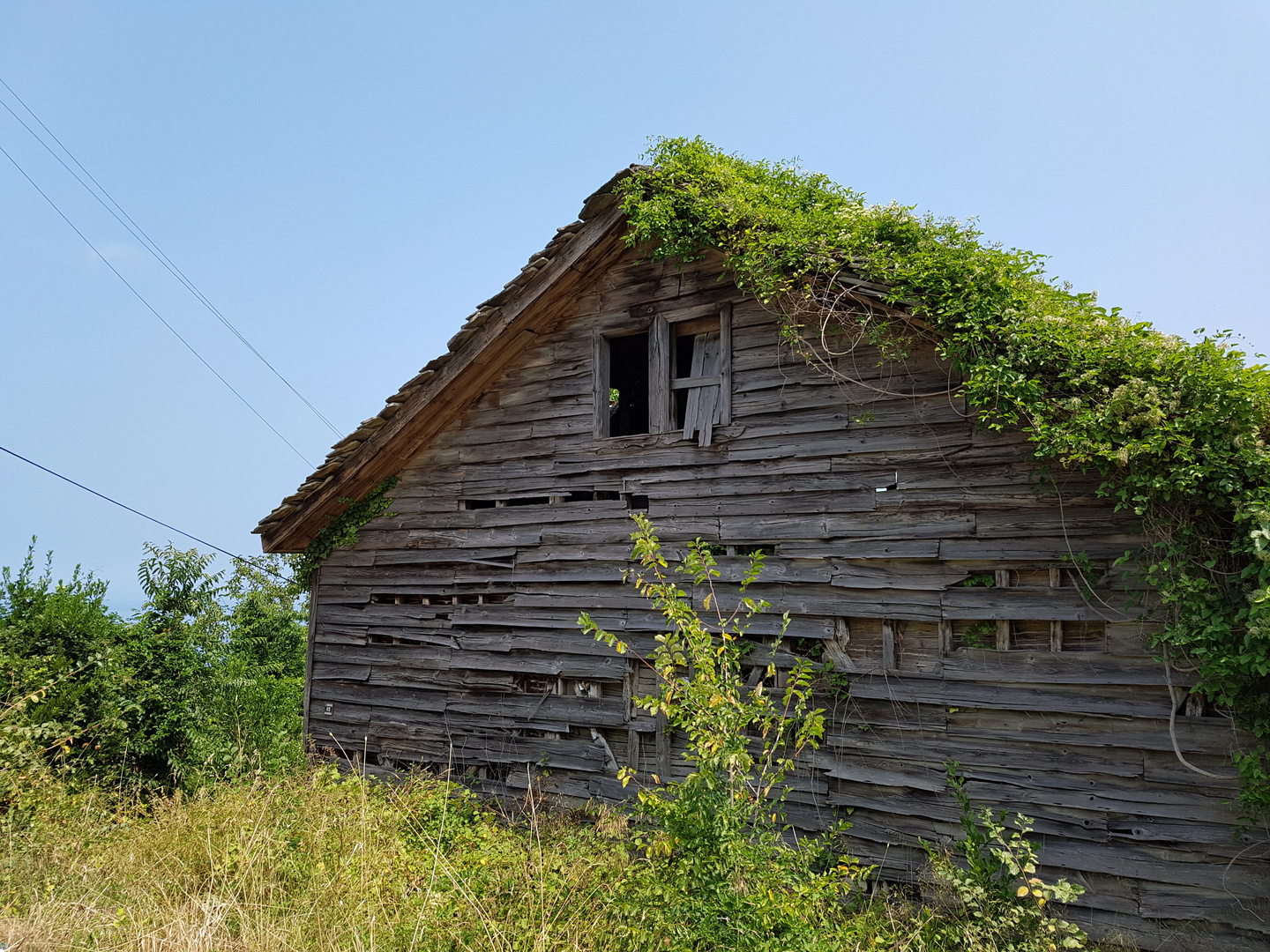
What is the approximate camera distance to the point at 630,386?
1045 cm

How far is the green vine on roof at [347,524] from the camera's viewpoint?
9844mm

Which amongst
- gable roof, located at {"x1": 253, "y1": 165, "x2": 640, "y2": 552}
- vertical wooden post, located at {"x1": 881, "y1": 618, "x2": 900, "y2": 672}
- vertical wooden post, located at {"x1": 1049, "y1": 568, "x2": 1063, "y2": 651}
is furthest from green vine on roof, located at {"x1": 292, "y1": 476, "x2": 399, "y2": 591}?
vertical wooden post, located at {"x1": 1049, "y1": 568, "x2": 1063, "y2": 651}

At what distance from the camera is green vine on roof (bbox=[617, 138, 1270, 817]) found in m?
5.04

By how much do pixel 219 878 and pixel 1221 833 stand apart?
276 inches

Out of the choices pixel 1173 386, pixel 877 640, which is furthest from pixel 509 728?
pixel 1173 386

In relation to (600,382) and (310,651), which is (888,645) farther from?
(310,651)

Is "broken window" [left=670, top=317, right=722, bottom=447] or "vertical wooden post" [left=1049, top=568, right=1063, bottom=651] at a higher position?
"broken window" [left=670, top=317, right=722, bottom=447]

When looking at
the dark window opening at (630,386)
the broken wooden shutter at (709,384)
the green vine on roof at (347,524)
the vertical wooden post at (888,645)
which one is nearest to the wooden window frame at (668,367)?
the broken wooden shutter at (709,384)

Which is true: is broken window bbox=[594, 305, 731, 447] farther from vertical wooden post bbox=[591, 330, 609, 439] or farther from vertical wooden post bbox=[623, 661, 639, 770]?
vertical wooden post bbox=[623, 661, 639, 770]

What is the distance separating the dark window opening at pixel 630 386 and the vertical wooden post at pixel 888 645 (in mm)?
4191

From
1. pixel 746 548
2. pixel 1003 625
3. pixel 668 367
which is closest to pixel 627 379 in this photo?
pixel 668 367

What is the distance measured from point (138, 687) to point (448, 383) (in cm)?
575

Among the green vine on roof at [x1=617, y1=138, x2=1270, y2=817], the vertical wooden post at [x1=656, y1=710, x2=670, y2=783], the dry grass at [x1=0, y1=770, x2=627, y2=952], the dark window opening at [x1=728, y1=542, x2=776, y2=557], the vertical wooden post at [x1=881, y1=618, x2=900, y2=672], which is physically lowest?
the dry grass at [x1=0, y1=770, x2=627, y2=952]

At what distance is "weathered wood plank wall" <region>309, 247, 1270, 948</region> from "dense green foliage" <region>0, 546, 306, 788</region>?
5.42 ft
